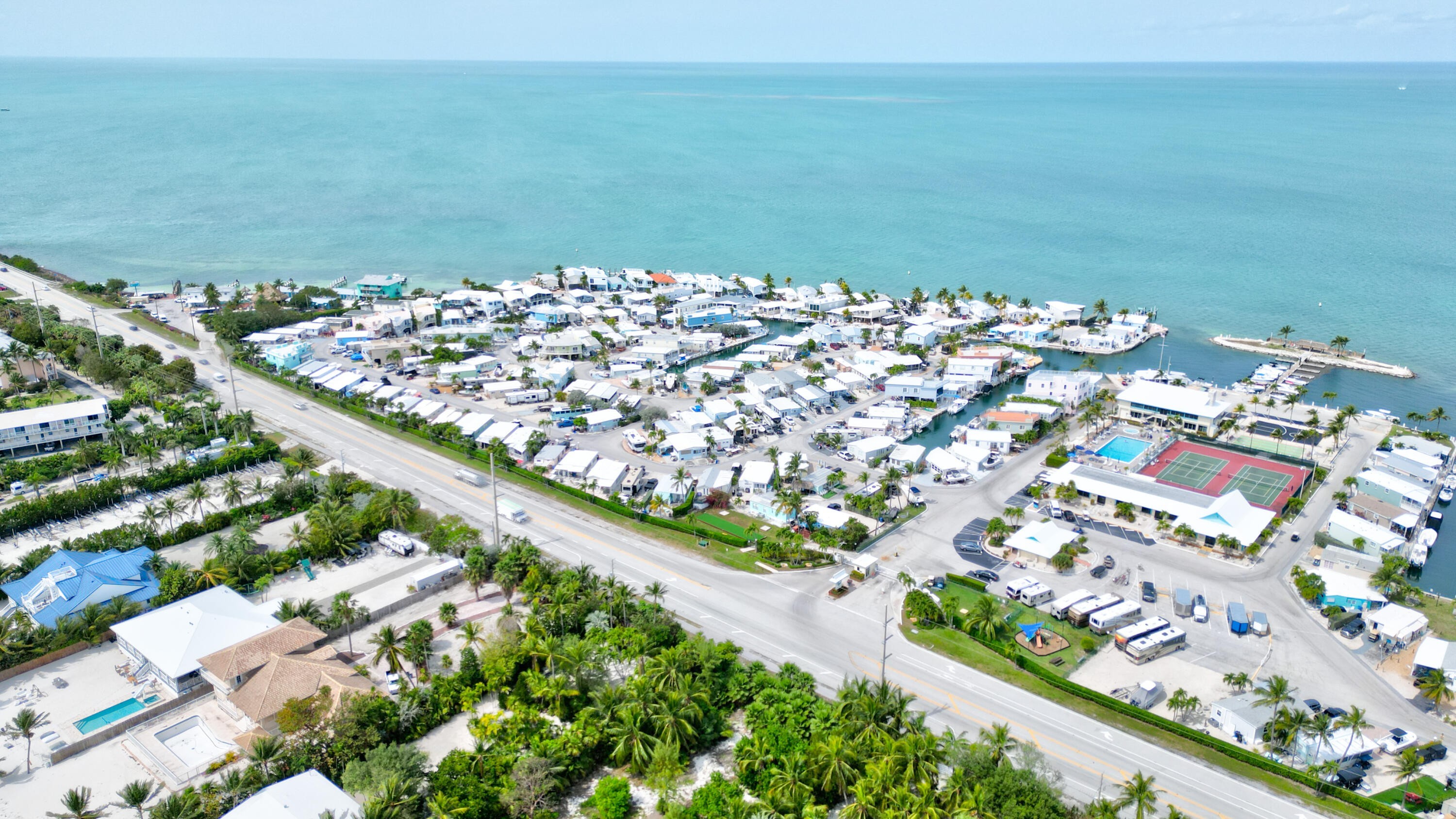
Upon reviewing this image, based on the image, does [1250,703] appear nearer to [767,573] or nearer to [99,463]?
[767,573]

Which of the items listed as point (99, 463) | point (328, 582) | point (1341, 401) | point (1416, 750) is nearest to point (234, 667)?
point (328, 582)

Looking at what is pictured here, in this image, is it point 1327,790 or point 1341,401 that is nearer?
point 1327,790

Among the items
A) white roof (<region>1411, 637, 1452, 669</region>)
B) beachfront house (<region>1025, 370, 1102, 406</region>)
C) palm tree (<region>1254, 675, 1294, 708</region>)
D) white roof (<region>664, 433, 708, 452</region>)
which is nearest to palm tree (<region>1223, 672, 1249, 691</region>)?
palm tree (<region>1254, 675, 1294, 708</region>)

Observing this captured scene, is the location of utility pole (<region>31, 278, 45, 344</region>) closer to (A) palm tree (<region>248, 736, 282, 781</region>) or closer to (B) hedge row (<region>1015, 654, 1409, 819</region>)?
(A) palm tree (<region>248, 736, 282, 781</region>)

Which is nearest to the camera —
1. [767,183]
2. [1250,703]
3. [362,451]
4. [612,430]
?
[1250,703]

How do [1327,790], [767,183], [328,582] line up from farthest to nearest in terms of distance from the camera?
[767,183] < [328,582] < [1327,790]

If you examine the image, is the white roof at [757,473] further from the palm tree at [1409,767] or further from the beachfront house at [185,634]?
the palm tree at [1409,767]

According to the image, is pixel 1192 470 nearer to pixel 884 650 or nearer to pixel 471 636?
pixel 884 650

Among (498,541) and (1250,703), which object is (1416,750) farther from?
(498,541)
